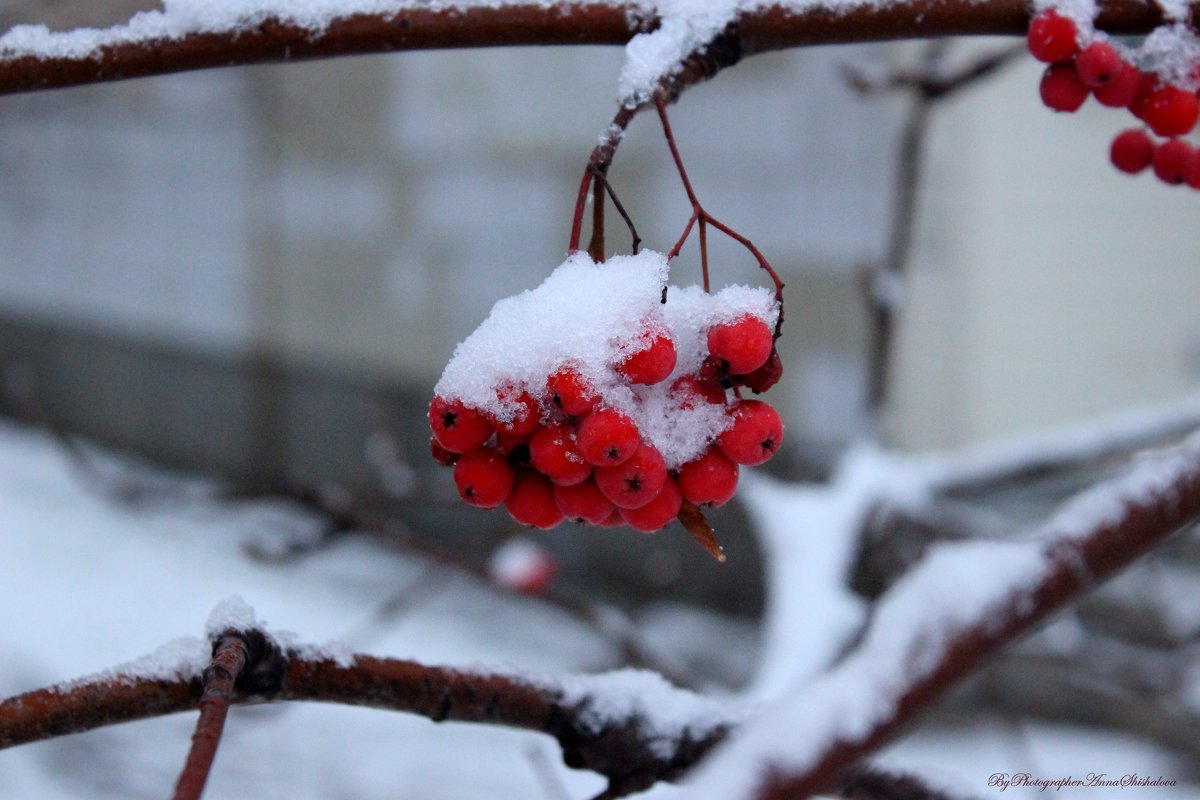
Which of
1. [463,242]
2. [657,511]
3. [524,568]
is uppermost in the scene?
[463,242]

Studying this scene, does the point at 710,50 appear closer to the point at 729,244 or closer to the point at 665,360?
the point at 665,360

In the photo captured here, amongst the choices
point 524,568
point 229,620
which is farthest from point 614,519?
point 524,568

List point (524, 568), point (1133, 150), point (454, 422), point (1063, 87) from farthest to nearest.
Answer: point (524, 568), point (1133, 150), point (1063, 87), point (454, 422)

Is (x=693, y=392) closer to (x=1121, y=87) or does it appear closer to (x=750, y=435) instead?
(x=750, y=435)

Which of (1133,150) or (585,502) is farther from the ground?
(1133,150)

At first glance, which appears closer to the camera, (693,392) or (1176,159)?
(693,392)

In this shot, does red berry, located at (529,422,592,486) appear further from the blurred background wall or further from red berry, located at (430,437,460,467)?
the blurred background wall

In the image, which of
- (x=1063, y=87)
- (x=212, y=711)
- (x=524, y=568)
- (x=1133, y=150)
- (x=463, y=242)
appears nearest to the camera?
(x=212, y=711)
